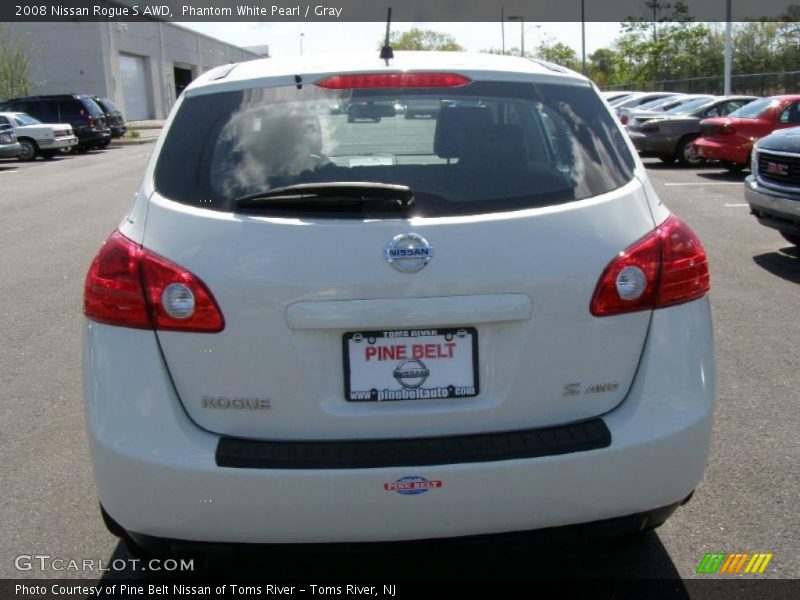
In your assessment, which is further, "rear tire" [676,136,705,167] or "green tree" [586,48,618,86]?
"green tree" [586,48,618,86]

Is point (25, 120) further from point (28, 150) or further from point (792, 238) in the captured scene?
point (792, 238)

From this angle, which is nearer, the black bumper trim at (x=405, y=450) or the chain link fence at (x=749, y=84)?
the black bumper trim at (x=405, y=450)

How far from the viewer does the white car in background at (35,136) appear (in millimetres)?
28391

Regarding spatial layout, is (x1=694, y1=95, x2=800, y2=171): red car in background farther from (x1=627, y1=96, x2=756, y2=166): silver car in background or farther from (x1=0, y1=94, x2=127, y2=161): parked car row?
(x1=0, y1=94, x2=127, y2=161): parked car row

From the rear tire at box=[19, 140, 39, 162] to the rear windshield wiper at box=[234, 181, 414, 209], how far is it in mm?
28138

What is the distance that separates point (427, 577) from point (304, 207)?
1.45m

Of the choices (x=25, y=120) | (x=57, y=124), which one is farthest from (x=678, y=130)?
(x=25, y=120)

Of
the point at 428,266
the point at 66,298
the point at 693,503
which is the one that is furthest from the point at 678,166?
the point at 428,266

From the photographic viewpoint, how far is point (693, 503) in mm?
3740

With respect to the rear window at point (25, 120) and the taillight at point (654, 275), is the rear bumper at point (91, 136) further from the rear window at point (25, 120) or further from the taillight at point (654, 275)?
the taillight at point (654, 275)

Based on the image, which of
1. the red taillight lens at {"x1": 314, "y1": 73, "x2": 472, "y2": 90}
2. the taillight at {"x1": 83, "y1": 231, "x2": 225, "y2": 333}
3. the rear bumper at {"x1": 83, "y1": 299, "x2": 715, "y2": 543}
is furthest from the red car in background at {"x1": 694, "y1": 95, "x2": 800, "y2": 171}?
the taillight at {"x1": 83, "y1": 231, "x2": 225, "y2": 333}

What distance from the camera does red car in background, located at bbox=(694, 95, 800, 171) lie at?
17172 millimetres

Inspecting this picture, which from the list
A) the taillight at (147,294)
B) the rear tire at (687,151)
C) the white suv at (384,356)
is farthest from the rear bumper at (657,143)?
the taillight at (147,294)

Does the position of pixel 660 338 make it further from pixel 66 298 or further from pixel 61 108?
pixel 61 108
